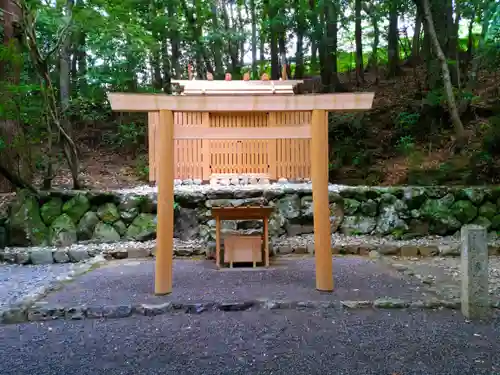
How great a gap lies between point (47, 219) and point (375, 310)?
19.1ft

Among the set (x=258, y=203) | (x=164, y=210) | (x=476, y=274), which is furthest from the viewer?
(x=258, y=203)

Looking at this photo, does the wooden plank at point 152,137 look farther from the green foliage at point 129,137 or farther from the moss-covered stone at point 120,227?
the green foliage at point 129,137

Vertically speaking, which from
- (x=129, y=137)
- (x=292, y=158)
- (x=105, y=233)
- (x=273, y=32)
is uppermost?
(x=273, y=32)

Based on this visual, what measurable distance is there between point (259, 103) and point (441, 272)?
10.4 ft

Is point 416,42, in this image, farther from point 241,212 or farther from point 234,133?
point 234,133

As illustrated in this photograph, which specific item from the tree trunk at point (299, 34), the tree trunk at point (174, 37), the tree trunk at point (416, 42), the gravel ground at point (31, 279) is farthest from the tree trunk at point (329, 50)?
the gravel ground at point (31, 279)

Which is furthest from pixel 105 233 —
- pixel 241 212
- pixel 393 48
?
pixel 393 48

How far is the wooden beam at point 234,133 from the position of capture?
4.28 meters

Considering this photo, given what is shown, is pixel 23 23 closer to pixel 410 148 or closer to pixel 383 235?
pixel 383 235

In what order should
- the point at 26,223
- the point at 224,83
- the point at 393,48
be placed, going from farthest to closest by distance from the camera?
the point at 393,48 < the point at 224,83 < the point at 26,223

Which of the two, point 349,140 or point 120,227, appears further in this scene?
point 349,140

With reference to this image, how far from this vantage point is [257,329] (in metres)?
3.22

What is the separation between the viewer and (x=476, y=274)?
3.49 metres

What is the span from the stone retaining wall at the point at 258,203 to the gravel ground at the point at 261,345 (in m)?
3.62
